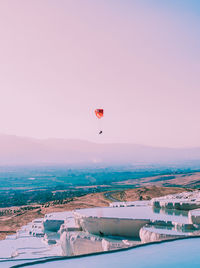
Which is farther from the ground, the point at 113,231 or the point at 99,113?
the point at 99,113

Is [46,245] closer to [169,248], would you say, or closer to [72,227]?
[72,227]

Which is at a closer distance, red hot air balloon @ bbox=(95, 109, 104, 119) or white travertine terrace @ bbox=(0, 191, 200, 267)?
white travertine terrace @ bbox=(0, 191, 200, 267)

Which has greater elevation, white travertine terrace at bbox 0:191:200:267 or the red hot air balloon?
the red hot air balloon

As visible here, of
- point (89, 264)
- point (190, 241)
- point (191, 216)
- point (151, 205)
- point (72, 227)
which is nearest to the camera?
point (89, 264)

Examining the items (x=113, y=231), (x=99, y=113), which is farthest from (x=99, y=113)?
(x=113, y=231)

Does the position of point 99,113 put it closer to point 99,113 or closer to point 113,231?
point 99,113

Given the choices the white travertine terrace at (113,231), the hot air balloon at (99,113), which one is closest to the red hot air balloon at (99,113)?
the hot air balloon at (99,113)

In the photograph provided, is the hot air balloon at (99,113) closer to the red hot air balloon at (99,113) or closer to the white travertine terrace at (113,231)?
the red hot air balloon at (99,113)

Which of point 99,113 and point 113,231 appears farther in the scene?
point 99,113

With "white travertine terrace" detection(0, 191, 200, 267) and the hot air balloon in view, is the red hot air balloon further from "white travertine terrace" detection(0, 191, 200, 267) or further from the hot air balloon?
"white travertine terrace" detection(0, 191, 200, 267)

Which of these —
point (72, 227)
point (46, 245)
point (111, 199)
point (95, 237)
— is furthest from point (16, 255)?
point (111, 199)

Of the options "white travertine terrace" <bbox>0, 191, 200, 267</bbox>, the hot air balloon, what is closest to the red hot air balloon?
the hot air balloon
